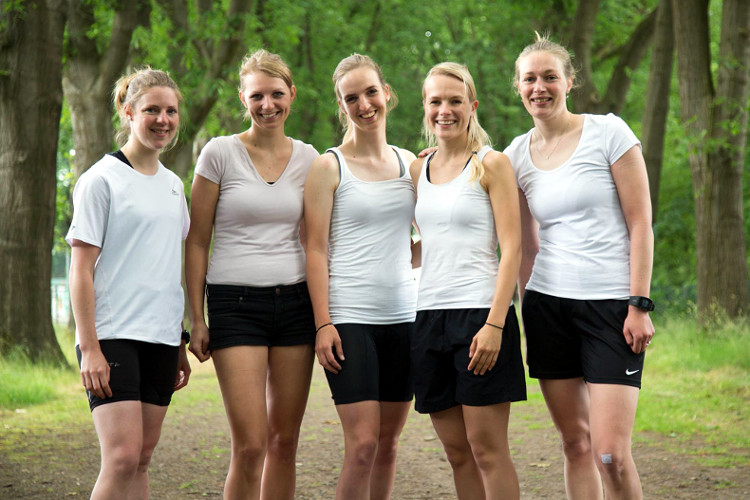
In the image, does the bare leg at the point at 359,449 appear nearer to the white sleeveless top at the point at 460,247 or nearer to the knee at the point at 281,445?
the knee at the point at 281,445

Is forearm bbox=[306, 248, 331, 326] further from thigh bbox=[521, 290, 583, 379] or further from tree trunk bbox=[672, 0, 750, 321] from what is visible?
tree trunk bbox=[672, 0, 750, 321]

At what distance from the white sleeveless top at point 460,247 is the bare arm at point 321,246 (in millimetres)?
473

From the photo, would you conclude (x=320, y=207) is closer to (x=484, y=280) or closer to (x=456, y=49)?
(x=484, y=280)

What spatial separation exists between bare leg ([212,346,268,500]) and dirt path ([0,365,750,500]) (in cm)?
197

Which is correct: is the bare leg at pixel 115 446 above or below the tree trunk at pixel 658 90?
below

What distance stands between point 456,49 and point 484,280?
21.9m

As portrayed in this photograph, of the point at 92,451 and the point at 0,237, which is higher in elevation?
the point at 0,237

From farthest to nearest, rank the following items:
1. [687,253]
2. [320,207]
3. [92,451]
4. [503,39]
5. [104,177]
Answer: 1. [687,253]
2. [503,39]
3. [92,451]
4. [320,207]
5. [104,177]

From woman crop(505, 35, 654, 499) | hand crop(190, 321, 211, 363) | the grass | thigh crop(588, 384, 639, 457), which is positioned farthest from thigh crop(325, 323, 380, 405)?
the grass

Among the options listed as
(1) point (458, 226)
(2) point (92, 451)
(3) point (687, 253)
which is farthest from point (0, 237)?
(3) point (687, 253)

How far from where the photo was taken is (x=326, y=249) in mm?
4512

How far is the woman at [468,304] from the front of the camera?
4.19m

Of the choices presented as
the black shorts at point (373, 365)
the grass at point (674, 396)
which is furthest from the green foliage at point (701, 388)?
the black shorts at point (373, 365)

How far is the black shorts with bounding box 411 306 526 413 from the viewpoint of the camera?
4.20 m
